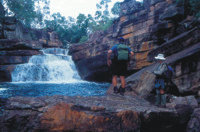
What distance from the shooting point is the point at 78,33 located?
45.1 m

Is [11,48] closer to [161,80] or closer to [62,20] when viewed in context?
[161,80]

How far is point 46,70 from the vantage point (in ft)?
62.6

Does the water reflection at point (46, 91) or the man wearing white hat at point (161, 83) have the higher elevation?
the man wearing white hat at point (161, 83)

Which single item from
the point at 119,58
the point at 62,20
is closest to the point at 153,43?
the point at 119,58

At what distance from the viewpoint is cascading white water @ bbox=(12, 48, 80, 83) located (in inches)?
710

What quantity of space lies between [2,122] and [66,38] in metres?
45.5

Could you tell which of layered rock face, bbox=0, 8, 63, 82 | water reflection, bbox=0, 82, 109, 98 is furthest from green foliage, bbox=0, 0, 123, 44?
water reflection, bbox=0, 82, 109, 98

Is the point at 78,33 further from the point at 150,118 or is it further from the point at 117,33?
the point at 150,118

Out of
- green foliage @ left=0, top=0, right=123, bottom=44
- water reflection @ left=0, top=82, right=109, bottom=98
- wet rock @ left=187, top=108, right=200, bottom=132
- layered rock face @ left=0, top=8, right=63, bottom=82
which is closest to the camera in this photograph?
wet rock @ left=187, top=108, right=200, bottom=132

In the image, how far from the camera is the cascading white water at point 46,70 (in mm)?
18031

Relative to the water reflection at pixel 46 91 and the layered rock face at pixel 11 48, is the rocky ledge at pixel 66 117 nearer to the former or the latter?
the water reflection at pixel 46 91

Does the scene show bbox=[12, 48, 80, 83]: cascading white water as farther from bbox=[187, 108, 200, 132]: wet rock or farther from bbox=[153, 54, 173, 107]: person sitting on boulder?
bbox=[187, 108, 200, 132]: wet rock

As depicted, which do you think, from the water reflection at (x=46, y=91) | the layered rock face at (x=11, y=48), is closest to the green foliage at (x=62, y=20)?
the layered rock face at (x=11, y=48)

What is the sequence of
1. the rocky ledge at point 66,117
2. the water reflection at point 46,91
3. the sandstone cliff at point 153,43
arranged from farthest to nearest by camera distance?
the water reflection at point 46,91
the sandstone cliff at point 153,43
the rocky ledge at point 66,117
